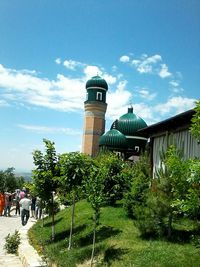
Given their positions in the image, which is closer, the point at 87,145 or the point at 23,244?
the point at 23,244

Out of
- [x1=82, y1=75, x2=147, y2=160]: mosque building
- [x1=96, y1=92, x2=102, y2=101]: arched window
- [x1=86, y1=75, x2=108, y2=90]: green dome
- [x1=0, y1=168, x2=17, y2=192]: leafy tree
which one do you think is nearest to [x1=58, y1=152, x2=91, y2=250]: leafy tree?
[x1=82, y1=75, x2=147, y2=160]: mosque building

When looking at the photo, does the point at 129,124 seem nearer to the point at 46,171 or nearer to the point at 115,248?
the point at 46,171

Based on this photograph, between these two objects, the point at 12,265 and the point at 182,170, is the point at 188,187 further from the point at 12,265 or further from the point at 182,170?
the point at 12,265

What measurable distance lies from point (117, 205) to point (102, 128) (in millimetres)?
33267

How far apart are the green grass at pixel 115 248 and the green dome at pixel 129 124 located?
30.3 metres

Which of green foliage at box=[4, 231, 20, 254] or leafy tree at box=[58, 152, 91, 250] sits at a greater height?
leafy tree at box=[58, 152, 91, 250]

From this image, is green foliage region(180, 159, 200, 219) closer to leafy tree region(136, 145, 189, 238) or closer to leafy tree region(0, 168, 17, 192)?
leafy tree region(136, 145, 189, 238)

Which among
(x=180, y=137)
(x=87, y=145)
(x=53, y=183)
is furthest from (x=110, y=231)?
(x=87, y=145)

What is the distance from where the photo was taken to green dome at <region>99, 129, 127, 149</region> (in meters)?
40.7

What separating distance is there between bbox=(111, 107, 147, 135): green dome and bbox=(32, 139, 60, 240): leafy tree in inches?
1224

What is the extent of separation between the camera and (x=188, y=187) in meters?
6.64

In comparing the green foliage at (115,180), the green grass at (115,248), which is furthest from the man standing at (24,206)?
the green foliage at (115,180)

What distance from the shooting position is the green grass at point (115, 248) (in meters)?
8.88

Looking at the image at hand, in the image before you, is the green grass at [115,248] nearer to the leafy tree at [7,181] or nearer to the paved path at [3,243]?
the paved path at [3,243]
